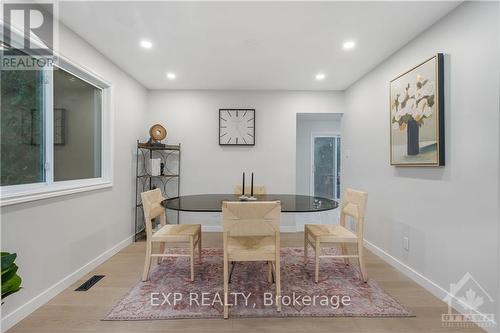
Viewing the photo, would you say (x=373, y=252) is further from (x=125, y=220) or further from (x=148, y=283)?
(x=125, y=220)

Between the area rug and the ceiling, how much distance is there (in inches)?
93.5

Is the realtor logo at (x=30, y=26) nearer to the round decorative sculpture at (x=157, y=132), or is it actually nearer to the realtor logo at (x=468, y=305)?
the round decorative sculpture at (x=157, y=132)

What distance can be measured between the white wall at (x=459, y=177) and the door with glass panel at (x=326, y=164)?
11.4ft

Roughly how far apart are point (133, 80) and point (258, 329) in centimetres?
353

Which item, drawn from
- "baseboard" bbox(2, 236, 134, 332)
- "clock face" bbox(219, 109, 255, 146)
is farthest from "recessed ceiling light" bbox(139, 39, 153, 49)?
"baseboard" bbox(2, 236, 134, 332)

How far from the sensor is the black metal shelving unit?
3633 mm

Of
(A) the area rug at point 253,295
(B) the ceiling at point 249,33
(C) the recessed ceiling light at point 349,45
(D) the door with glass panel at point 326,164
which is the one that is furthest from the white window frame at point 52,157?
(D) the door with glass panel at point 326,164

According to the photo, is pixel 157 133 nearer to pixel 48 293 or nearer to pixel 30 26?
pixel 30 26

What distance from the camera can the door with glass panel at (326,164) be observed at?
6285 millimetres

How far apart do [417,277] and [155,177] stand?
12.0ft

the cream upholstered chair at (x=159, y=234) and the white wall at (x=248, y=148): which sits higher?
the white wall at (x=248, y=148)

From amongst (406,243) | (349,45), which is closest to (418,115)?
(349,45)

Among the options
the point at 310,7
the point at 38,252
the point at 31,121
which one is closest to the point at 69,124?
the point at 31,121

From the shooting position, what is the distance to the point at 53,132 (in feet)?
7.09
